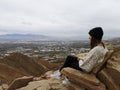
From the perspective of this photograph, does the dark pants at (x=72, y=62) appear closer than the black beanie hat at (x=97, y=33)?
No

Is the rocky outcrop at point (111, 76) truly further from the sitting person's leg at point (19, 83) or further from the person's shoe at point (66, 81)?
the sitting person's leg at point (19, 83)

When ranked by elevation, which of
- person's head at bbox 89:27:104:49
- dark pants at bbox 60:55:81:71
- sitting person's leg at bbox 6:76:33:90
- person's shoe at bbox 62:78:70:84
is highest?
person's head at bbox 89:27:104:49

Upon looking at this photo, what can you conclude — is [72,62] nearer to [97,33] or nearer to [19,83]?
[97,33]

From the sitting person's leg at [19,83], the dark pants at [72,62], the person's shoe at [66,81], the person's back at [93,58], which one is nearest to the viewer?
the person's back at [93,58]

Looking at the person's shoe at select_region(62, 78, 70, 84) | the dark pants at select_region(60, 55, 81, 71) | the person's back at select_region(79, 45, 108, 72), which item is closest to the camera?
the person's back at select_region(79, 45, 108, 72)

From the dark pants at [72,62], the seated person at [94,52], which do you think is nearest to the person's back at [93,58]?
the seated person at [94,52]

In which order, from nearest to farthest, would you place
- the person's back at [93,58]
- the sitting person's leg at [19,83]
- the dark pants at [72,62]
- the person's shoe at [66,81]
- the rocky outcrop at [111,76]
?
the person's back at [93,58] < the rocky outcrop at [111,76] < the dark pants at [72,62] < the person's shoe at [66,81] < the sitting person's leg at [19,83]

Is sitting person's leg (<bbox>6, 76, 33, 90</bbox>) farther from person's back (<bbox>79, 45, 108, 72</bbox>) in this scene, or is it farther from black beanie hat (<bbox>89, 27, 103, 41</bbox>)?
Result: black beanie hat (<bbox>89, 27, 103, 41</bbox>)

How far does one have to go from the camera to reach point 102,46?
39.2 ft

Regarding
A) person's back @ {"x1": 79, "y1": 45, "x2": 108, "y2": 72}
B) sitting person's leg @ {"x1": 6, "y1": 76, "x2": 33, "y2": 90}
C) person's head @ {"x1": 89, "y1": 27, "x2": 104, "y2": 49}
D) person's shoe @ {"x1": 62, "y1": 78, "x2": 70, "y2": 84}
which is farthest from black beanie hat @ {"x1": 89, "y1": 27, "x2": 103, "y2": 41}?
sitting person's leg @ {"x1": 6, "y1": 76, "x2": 33, "y2": 90}

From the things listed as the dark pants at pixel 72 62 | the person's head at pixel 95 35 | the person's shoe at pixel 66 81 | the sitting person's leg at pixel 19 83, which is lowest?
the sitting person's leg at pixel 19 83

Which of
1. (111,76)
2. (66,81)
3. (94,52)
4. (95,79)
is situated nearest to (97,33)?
(94,52)

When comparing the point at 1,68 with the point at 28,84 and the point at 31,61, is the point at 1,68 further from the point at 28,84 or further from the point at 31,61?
the point at 28,84

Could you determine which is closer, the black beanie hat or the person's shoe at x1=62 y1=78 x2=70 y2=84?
the black beanie hat
